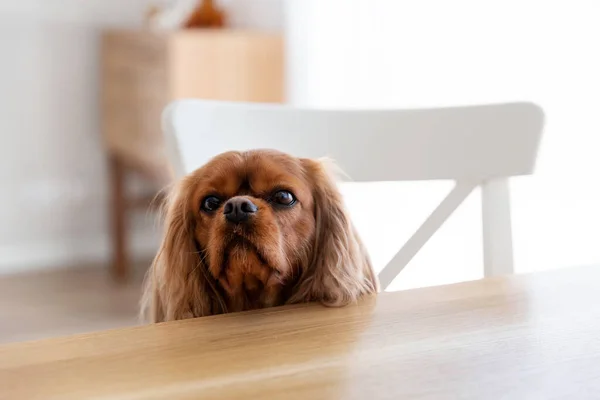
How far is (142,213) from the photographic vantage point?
390 centimetres

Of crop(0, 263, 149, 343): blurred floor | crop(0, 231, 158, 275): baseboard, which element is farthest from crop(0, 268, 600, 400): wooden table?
crop(0, 231, 158, 275): baseboard

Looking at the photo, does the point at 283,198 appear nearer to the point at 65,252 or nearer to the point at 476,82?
the point at 476,82

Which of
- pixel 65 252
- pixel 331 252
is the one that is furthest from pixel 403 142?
pixel 65 252

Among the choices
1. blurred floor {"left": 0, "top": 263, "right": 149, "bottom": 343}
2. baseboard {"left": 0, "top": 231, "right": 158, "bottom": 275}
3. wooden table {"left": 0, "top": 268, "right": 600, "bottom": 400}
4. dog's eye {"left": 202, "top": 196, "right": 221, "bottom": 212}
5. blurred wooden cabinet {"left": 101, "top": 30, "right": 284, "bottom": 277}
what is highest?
blurred wooden cabinet {"left": 101, "top": 30, "right": 284, "bottom": 277}

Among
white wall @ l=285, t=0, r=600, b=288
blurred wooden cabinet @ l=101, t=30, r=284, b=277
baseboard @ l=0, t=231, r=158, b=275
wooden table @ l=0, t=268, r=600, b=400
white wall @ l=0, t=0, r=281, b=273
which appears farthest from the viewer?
baseboard @ l=0, t=231, r=158, b=275

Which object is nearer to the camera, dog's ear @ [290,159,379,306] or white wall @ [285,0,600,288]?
dog's ear @ [290,159,379,306]

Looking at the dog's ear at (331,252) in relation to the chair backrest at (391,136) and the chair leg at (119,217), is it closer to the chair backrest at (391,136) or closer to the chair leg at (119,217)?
the chair backrest at (391,136)

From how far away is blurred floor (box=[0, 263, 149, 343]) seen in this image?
10.1 ft

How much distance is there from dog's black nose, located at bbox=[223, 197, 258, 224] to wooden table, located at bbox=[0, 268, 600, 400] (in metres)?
0.12

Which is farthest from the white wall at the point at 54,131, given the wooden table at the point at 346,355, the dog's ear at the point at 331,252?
the wooden table at the point at 346,355

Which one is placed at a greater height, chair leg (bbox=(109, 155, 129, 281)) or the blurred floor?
chair leg (bbox=(109, 155, 129, 281))

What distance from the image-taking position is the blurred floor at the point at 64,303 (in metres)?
3.07

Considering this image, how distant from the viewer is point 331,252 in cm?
100

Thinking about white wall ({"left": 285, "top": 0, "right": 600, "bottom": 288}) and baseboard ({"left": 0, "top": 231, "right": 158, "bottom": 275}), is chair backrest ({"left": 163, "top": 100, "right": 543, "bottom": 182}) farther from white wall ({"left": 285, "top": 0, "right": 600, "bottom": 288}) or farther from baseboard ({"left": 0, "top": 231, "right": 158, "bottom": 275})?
baseboard ({"left": 0, "top": 231, "right": 158, "bottom": 275})
